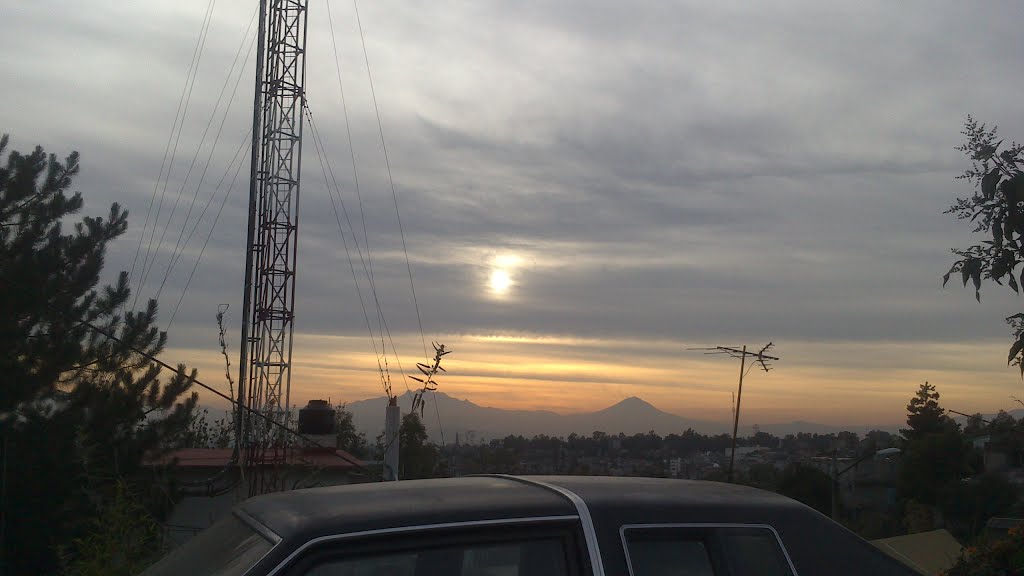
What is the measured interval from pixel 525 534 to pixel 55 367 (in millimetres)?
12253

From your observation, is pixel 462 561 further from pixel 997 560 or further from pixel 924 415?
pixel 924 415

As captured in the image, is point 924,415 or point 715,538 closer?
point 715,538

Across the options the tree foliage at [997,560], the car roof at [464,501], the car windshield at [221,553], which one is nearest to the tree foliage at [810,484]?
the tree foliage at [997,560]

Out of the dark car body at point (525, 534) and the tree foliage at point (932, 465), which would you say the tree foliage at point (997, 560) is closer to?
the dark car body at point (525, 534)

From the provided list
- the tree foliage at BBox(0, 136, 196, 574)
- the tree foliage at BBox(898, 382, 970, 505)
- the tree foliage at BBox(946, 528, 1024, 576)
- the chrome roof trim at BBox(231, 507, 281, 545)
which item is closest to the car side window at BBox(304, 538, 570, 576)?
the chrome roof trim at BBox(231, 507, 281, 545)

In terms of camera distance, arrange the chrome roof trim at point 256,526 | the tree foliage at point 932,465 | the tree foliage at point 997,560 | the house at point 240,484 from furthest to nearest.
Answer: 1. the tree foliage at point 932,465
2. the house at point 240,484
3. the tree foliage at point 997,560
4. the chrome roof trim at point 256,526

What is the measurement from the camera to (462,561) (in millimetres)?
2893

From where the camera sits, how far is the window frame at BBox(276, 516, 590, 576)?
2.79m

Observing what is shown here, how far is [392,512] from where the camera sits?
9.71 feet

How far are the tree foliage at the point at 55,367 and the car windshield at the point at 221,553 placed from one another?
8789 mm

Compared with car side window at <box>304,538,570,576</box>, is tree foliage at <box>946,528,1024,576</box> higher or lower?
lower

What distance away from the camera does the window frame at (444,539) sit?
9.15 ft

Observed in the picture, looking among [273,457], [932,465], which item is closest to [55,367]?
[273,457]

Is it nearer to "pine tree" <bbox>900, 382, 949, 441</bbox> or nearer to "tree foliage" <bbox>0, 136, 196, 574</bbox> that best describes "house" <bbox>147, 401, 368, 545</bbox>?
"tree foliage" <bbox>0, 136, 196, 574</bbox>
